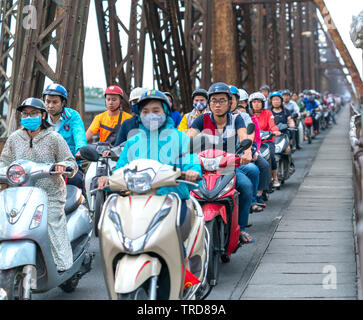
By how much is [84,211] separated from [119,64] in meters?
6.59

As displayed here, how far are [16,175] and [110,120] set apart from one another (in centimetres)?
397

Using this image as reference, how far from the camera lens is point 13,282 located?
4816mm

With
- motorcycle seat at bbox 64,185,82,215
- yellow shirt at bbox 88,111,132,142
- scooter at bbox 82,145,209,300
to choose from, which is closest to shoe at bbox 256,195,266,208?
yellow shirt at bbox 88,111,132,142

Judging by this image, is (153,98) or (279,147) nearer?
(153,98)

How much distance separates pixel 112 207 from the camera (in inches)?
179

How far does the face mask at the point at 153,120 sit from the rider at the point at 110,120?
12.8 ft

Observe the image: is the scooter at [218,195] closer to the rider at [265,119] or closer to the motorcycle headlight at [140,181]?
the motorcycle headlight at [140,181]

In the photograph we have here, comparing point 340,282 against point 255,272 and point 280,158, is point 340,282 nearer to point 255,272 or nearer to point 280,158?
point 255,272

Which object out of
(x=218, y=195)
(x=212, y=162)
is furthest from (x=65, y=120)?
(x=218, y=195)

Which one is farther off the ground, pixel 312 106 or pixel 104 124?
pixel 104 124

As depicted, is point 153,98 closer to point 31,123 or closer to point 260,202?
point 31,123

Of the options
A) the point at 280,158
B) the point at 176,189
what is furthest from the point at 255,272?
the point at 280,158

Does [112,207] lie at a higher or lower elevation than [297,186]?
higher

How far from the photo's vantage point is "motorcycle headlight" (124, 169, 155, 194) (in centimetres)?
454
